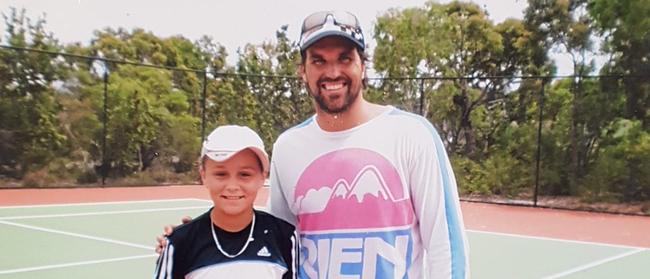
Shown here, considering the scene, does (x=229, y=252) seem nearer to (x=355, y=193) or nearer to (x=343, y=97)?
(x=355, y=193)

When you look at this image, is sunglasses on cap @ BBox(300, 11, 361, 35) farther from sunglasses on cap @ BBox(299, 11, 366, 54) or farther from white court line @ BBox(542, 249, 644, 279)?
white court line @ BBox(542, 249, 644, 279)

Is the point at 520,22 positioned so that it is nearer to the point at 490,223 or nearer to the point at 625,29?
the point at 625,29

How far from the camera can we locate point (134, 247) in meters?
6.81

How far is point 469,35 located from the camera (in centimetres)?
1730

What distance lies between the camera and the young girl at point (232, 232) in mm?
1741

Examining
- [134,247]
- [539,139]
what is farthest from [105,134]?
[539,139]

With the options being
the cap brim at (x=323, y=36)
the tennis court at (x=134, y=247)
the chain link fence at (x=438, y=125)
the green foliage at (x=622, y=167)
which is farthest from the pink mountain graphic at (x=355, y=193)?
the green foliage at (x=622, y=167)

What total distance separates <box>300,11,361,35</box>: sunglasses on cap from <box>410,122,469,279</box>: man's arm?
33cm

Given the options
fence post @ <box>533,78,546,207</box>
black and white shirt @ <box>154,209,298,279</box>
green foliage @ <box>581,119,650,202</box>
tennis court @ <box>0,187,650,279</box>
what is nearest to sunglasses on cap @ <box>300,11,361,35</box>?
black and white shirt @ <box>154,209,298,279</box>

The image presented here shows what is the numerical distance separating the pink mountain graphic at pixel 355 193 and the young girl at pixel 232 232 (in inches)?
4.3

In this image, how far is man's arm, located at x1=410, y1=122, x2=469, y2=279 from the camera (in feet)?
5.64

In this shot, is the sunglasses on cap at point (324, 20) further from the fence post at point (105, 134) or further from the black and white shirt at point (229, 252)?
the fence post at point (105, 134)

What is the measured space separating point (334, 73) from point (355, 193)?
293 mm

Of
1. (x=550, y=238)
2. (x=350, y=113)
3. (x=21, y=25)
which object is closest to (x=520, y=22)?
(x=550, y=238)
